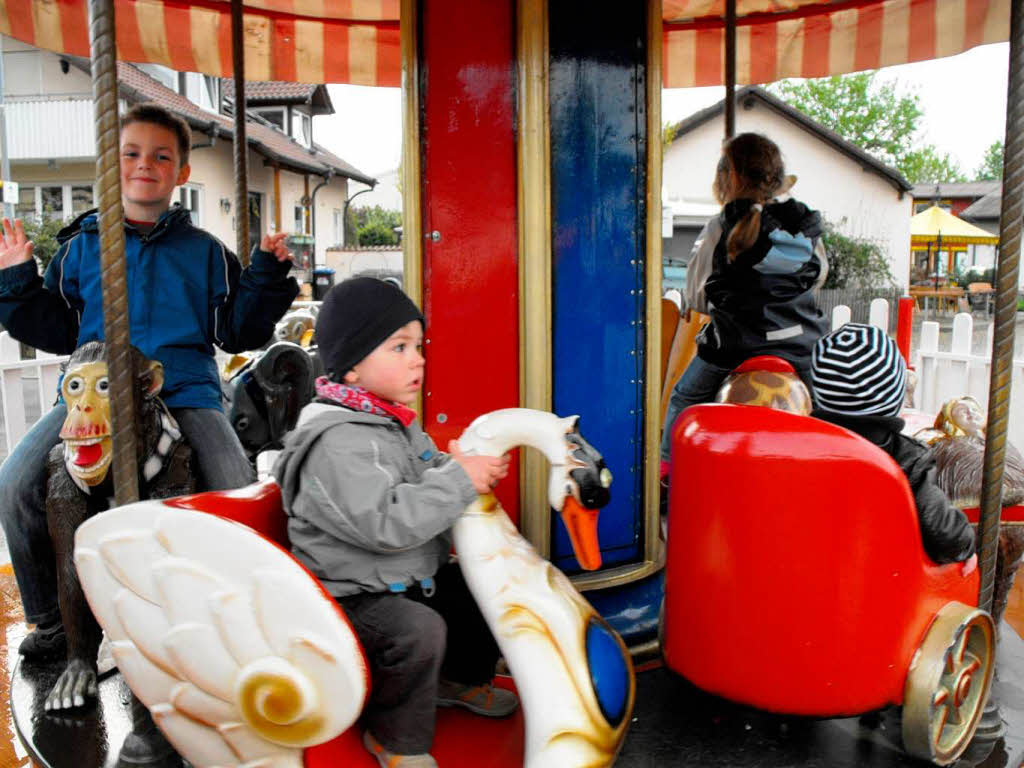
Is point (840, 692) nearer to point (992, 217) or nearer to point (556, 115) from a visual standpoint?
point (556, 115)

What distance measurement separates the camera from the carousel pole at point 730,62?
11.4 ft

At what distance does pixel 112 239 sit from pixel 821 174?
2624 centimetres

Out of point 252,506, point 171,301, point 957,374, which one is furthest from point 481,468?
point 957,374

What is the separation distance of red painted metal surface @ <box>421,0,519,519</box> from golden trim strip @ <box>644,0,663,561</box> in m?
0.40

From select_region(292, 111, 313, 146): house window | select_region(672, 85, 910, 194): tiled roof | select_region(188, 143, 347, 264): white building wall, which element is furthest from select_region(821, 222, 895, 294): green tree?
select_region(292, 111, 313, 146): house window

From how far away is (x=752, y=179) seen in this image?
9.89 ft

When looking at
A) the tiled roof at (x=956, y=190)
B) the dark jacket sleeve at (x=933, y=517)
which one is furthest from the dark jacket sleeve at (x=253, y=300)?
the tiled roof at (x=956, y=190)

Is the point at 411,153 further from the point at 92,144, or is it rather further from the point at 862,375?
the point at 92,144

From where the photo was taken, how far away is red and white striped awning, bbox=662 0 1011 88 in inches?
157

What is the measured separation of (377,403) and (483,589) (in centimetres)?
43

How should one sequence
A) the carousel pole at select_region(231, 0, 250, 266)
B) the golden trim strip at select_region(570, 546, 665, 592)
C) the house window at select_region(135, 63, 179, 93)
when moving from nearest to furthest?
the golden trim strip at select_region(570, 546, 665, 592)
the carousel pole at select_region(231, 0, 250, 266)
the house window at select_region(135, 63, 179, 93)

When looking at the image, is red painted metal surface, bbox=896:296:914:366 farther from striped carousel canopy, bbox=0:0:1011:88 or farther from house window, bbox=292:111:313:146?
house window, bbox=292:111:313:146

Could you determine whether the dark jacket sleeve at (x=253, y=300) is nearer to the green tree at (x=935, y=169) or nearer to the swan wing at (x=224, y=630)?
the swan wing at (x=224, y=630)

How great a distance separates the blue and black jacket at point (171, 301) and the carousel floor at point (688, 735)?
841 millimetres
